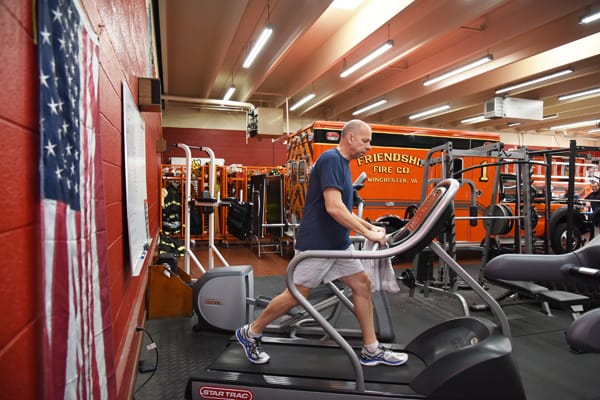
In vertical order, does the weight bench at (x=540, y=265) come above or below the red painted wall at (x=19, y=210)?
below

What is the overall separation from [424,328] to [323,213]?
195 cm

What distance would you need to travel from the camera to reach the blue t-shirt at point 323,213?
2.41 meters

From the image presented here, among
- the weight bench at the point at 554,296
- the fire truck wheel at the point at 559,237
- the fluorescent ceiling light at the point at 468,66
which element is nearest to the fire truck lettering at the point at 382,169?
the fire truck wheel at the point at 559,237

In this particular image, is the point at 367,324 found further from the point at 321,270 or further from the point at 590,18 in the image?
the point at 590,18

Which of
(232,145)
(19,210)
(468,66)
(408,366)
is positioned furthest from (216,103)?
(19,210)

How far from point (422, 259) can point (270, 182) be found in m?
4.22

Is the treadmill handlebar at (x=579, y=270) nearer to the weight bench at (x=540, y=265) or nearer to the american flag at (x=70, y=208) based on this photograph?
the weight bench at (x=540, y=265)

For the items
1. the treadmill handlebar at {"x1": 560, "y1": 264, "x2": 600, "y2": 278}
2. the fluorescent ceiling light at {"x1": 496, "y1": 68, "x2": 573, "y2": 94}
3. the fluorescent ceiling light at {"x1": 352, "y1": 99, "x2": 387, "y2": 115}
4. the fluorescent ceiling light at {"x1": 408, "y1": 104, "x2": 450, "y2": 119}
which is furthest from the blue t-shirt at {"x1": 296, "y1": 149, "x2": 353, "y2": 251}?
the fluorescent ceiling light at {"x1": 408, "y1": 104, "x2": 450, "y2": 119}

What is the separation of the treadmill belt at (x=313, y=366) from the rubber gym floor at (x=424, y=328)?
364 millimetres

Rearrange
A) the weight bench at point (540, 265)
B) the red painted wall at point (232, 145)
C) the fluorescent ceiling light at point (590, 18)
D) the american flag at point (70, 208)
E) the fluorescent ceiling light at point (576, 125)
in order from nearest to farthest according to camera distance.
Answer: the american flag at point (70, 208), the weight bench at point (540, 265), the fluorescent ceiling light at point (590, 18), the red painted wall at point (232, 145), the fluorescent ceiling light at point (576, 125)

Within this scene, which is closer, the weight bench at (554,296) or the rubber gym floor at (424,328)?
the rubber gym floor at (424,328)

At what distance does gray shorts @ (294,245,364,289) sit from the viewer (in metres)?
2.36

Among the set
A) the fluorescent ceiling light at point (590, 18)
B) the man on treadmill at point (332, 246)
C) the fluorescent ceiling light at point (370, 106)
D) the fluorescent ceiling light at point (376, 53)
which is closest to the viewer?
the man on treadmill at point (332, 246)

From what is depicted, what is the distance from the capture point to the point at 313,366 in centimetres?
236
